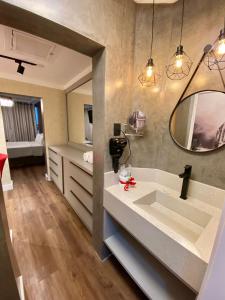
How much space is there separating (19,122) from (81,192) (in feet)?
17.0

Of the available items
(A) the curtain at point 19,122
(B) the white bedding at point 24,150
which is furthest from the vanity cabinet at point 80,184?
(A) the curtain at point 19,122

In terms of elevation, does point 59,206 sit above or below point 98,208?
below

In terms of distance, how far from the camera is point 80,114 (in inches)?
105

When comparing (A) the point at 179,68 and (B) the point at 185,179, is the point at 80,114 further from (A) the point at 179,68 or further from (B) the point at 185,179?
(B) the point at 185,179

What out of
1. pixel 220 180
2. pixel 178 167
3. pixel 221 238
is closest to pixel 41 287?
pixel 221 238

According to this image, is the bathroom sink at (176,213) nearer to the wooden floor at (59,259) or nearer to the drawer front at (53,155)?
the wooden floor at (59,259)

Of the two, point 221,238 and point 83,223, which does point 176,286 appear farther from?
point 83,223

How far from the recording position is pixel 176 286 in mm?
968

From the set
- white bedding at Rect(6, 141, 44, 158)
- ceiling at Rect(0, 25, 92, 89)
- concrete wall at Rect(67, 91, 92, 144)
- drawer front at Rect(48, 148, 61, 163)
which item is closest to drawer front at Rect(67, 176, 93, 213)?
drawer front at Rect(48, 148, 61, 163)

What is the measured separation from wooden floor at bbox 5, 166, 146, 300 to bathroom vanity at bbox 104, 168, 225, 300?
272 millimetres

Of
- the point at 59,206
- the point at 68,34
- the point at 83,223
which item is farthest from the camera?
the point at 59,206

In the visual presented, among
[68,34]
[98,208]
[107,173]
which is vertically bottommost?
[98,208]

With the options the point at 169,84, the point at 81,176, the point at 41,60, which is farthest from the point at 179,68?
the point at 41,60

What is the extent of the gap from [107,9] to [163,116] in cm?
92
